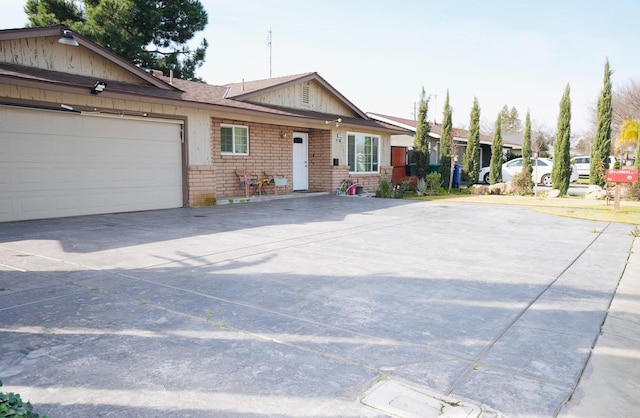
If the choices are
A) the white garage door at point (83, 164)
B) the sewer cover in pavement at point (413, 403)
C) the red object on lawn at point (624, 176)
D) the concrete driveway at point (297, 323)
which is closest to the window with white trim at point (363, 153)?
the white garage door at point (83, 164)

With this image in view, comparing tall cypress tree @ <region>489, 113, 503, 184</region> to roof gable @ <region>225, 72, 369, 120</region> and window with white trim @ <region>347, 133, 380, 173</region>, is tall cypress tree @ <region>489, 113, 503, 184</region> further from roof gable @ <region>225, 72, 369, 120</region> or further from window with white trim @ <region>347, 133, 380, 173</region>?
roof gable @ <region>225, 72, 369, 120</region>

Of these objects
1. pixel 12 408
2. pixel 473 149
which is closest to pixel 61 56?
pixel 12 408

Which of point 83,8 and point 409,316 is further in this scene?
point 83,8

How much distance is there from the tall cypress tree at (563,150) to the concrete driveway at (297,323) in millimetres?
12747

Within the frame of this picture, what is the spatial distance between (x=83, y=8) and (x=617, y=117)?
153 feet

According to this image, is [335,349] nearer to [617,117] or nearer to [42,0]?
[42,0]

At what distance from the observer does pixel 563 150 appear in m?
19.3

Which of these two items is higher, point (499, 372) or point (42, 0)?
point (42, 0)

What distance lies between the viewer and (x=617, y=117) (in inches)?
1741

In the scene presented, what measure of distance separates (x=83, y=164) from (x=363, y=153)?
39.1 feet

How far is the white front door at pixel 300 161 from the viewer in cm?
1750

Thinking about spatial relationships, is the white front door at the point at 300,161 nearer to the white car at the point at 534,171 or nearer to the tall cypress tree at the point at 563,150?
the tall cypress tree at the point at 563,150

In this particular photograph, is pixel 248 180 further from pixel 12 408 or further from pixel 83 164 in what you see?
pixel 12 408

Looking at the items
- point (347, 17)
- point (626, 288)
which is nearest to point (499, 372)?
point (626, 288)
